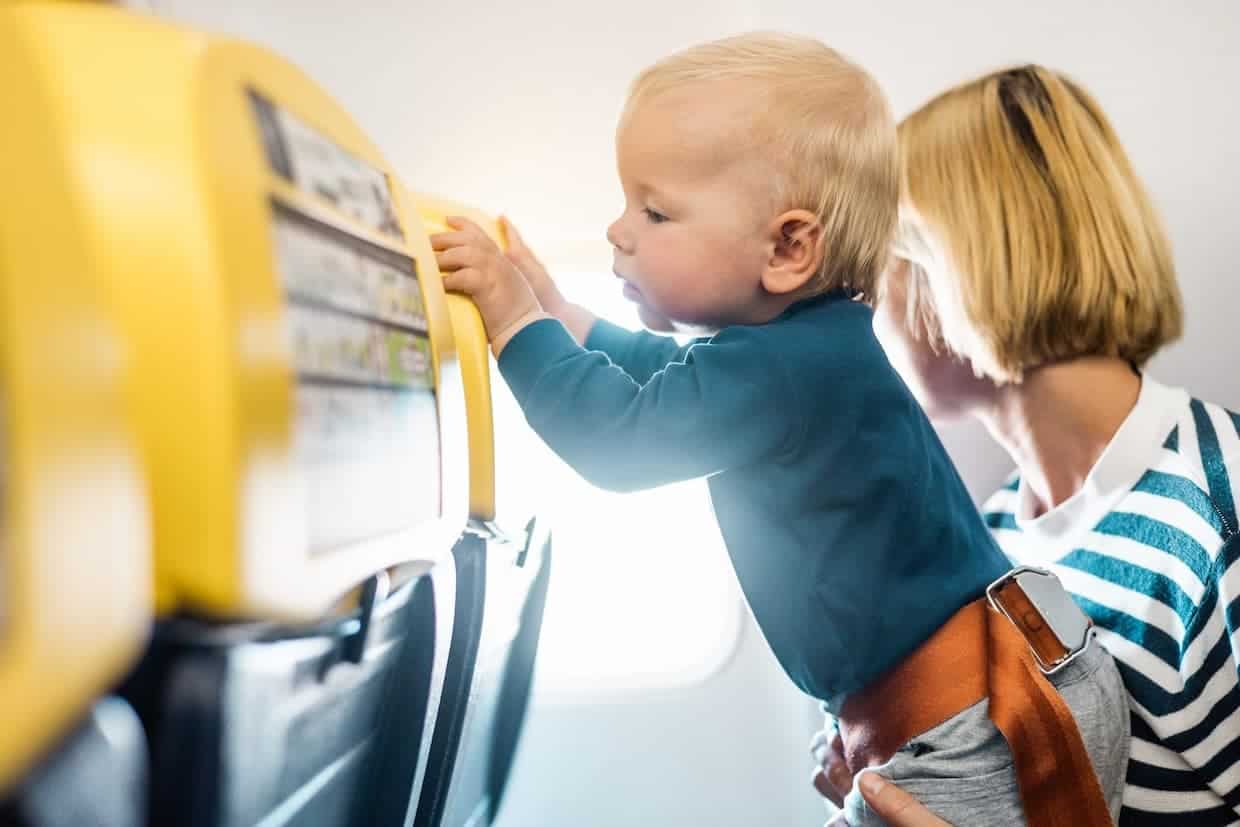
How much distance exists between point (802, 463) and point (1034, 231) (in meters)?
0.57

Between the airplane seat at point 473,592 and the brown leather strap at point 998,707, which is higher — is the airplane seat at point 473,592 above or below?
above

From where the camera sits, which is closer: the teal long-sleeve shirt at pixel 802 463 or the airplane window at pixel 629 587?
the teal long-sleeve shirt at pixel 802 463

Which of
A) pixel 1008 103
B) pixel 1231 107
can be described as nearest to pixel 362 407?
pixel 1008 103

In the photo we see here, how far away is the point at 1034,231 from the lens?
4.38 ft

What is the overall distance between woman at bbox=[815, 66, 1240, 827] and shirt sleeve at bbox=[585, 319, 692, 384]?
421 mm

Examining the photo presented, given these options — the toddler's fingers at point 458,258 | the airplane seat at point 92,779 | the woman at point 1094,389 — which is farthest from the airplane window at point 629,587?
the airplane seat at point 92,779

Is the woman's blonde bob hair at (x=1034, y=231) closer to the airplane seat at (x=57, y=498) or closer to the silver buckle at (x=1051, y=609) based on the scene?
the silver buckle at (x=1051, y=609)

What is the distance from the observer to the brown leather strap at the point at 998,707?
989 millimetres

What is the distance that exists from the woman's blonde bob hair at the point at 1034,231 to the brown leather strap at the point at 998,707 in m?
0.43

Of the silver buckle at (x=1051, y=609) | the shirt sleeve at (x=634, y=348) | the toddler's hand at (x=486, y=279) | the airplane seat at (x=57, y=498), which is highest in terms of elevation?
the toddler's hand at (x=486, y=279)

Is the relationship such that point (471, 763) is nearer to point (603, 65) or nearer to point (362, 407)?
point (362, 407)

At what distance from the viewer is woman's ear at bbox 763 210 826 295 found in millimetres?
1007

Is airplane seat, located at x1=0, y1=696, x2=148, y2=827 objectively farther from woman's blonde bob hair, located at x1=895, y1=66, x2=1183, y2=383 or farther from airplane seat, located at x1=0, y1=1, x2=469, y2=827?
woman's blonde bob hair, located at x1=895, y1=66, x2=1183, y2=383

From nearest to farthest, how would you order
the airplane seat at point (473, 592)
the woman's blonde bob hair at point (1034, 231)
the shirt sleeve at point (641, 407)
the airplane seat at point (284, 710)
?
the airplane seat at point (284, 710) < the airplane seat at point (473, 592) < the shirt sleeve at point (641, 407) < the woman's blonde bob hair at point (1034, 231)
